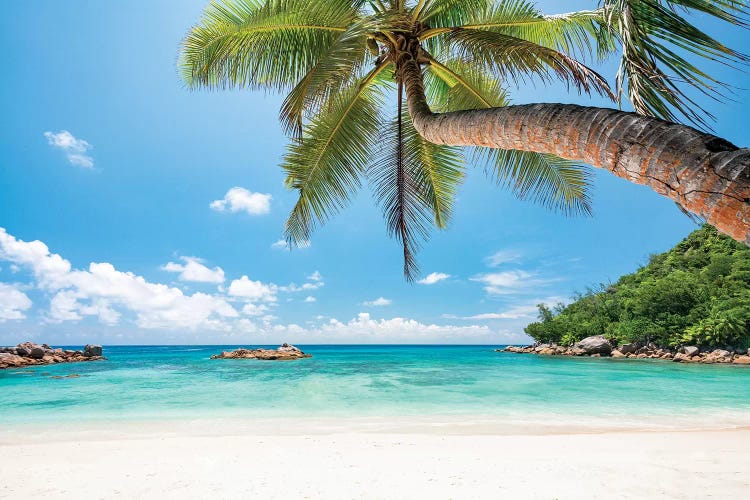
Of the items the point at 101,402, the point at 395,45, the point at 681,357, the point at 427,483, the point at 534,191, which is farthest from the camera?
the point at 681,357

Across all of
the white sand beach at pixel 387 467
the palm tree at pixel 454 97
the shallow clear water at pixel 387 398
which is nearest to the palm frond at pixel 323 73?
the palm tree at pixel 454 97

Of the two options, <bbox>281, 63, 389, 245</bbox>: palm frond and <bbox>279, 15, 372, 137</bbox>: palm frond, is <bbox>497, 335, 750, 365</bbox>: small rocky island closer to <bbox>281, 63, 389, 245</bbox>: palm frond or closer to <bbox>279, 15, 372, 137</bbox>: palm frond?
<bbox>281, 63, 389, 245</bbox>: palm frond

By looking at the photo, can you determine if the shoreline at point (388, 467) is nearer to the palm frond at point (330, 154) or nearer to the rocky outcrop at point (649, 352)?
the palm frond at point (330, 154)

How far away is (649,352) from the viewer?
28.7m

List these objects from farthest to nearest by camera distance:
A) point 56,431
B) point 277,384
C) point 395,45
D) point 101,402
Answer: point 277,384, point 101,402, point 56,431, point 395,45

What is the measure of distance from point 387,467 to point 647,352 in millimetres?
31266

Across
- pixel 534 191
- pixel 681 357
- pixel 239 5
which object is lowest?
pixel 681 357

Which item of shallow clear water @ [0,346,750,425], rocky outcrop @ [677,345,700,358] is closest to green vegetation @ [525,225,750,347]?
rocky outcrop @ [677,345,700,358]

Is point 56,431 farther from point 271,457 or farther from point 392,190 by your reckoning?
point 392,190

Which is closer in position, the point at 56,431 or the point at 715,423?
→ the point at 56,431

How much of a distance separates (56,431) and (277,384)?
345 inches

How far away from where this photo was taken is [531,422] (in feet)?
27.8

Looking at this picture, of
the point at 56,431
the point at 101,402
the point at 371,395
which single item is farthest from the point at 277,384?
the point at 56,431

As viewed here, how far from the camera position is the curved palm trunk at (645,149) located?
5.03ft
